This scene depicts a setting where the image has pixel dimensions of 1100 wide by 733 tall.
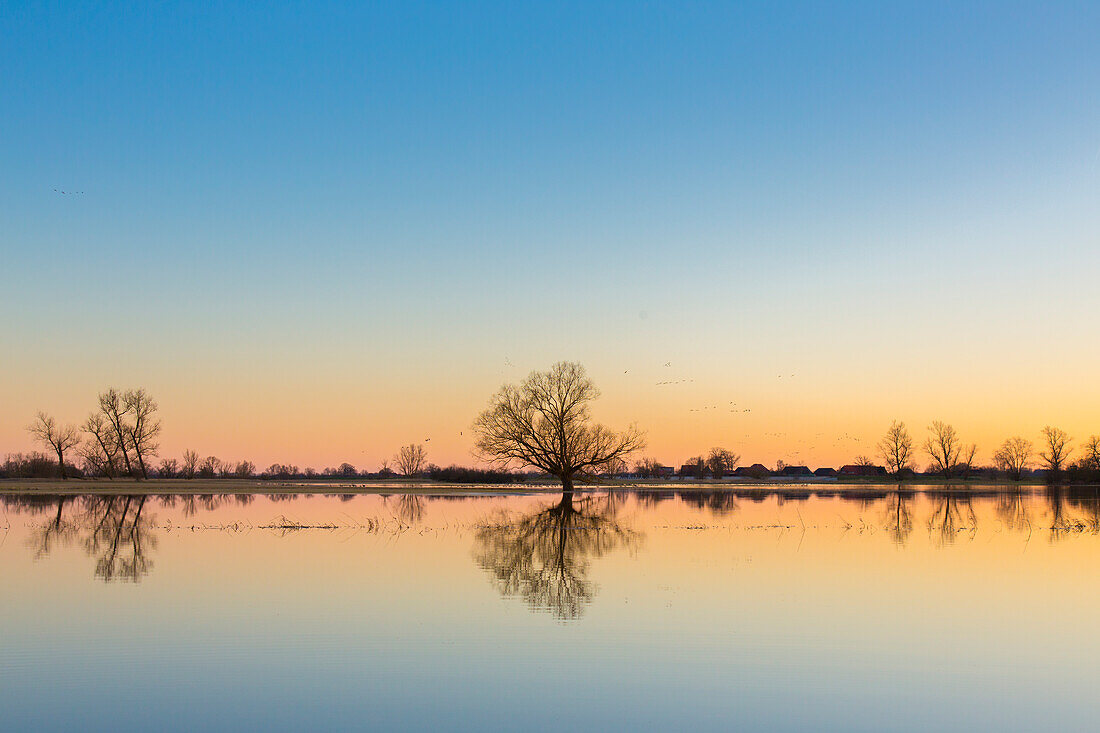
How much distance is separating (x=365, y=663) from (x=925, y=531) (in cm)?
2347

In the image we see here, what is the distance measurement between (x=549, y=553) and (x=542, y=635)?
29.6 feet

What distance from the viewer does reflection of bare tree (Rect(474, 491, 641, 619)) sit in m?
14.1

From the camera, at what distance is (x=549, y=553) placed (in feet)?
65.5

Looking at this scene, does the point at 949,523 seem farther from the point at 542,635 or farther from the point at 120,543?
the point at 120,543

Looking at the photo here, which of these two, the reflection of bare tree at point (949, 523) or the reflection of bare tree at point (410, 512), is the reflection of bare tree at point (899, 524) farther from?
the reflection of bare tree at point (410, 512)

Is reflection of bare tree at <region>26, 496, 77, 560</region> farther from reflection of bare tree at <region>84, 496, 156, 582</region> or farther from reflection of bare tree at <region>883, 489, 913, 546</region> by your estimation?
reflection of bare tree at <region>883, 489, 913, 546</region>

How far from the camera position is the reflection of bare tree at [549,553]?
14.1 meters

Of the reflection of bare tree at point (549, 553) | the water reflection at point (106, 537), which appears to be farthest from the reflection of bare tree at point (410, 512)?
the water reflection at point (106, 537)

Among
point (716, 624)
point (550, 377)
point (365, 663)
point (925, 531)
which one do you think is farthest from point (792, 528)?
point (550, 377)

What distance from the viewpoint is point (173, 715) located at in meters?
7.65

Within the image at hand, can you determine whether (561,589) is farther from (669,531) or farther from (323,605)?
(669,531)

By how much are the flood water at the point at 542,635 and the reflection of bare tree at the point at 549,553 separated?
126 millimetres

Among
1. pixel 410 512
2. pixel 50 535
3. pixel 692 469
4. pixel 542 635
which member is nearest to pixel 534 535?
pixel 410 512

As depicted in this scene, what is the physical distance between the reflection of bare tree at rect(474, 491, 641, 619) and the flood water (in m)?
0.13
